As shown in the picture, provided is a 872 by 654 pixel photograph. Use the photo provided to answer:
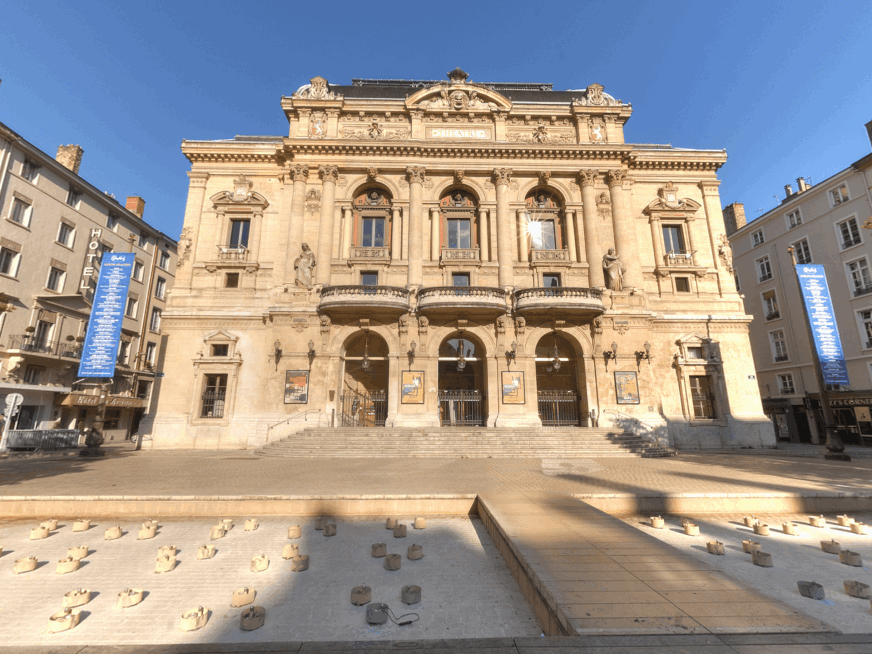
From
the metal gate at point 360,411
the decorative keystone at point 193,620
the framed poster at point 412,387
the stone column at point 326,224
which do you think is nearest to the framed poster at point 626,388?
the framed poster at point 412,387

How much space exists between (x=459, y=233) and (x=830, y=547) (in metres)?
23.6

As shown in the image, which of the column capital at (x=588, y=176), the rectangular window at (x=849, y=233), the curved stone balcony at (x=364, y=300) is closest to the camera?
the curved stone balcony at (x=364, y=300)

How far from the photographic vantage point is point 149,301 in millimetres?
36875

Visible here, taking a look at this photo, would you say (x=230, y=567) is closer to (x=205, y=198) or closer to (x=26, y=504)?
(x=26, y=504)

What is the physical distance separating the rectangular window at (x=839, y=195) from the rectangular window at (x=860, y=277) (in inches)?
190

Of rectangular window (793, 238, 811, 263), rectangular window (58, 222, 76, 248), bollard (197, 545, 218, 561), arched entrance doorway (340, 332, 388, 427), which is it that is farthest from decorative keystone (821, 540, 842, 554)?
rectangular window (58, 222, 76, 248)

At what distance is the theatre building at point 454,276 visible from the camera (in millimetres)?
23422

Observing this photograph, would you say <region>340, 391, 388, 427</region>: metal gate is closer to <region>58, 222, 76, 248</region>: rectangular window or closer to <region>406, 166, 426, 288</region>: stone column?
<region>406, 166, 426, 288</region>: stone column

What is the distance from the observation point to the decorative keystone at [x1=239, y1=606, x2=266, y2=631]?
167 inches

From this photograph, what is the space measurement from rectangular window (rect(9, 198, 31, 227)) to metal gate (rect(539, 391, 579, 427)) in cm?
3536

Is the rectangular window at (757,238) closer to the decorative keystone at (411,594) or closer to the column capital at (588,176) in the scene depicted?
the column capital at (588,176)

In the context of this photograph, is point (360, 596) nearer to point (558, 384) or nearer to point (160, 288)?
point (558, 384)

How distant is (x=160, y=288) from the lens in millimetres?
39031

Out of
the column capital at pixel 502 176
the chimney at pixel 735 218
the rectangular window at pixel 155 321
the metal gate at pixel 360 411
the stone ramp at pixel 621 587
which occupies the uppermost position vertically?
the chimney at pixel 735 218
